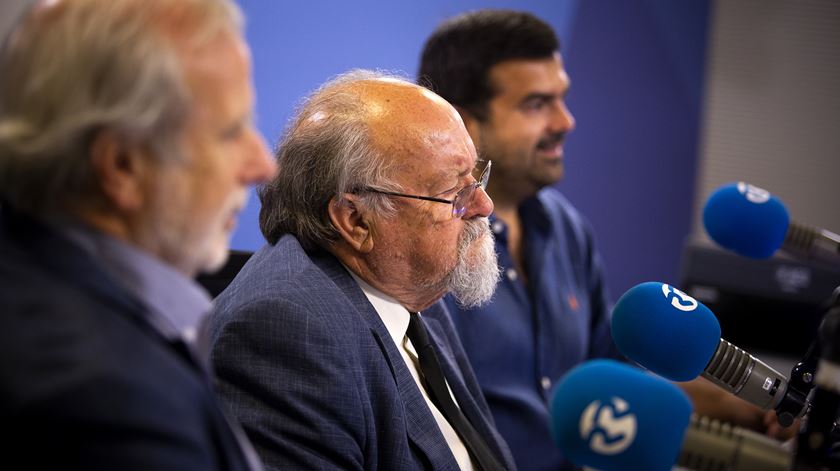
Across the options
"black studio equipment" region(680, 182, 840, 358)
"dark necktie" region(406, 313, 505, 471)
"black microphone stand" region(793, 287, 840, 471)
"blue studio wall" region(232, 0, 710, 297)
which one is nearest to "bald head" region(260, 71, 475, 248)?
"dark necktie" region(406, 313, 505, 471)

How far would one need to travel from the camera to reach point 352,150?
1.63 m

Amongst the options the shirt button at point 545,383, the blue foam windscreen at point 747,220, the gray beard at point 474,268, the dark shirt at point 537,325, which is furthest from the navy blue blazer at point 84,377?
the shirt button at point 545,383

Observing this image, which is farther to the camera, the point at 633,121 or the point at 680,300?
the point at 633,121

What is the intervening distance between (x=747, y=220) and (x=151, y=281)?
3.89ft

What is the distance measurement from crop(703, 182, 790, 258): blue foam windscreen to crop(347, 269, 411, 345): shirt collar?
0.65m

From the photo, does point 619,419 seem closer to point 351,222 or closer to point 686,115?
point 351,222

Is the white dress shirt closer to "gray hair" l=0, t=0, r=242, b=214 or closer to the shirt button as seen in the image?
the shirt button

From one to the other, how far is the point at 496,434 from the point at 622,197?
256 centimetres

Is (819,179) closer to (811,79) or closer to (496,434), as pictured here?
(811,79)

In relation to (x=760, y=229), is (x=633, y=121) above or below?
below

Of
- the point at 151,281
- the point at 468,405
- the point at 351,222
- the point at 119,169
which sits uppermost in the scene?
the point at 119,169

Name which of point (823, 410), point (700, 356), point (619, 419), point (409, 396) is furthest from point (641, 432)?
point (409, 396)

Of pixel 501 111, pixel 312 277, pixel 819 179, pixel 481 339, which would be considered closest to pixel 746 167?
pixel 819 179

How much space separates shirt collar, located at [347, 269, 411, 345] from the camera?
65.3 inches
